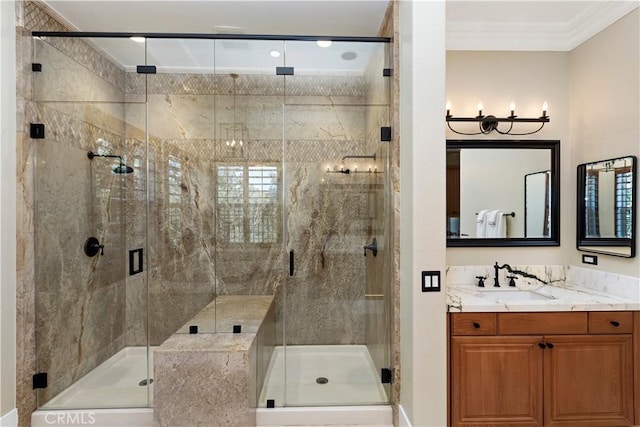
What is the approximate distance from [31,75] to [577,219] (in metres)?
4.31

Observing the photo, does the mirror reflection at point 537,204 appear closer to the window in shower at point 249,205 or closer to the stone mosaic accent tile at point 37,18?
the window in shower at point 249,205

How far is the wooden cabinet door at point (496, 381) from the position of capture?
79.8 inches

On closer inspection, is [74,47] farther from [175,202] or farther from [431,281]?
[431,281]

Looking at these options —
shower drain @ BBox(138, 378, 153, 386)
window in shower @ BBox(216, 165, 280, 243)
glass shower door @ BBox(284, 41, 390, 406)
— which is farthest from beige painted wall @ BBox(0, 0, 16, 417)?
glass shower door @ BBox(284, 41, 390, 406)

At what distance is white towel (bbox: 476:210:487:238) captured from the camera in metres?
2.67

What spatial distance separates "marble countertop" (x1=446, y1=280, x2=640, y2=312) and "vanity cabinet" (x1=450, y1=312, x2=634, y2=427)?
5cm

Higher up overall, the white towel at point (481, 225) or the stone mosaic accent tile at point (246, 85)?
the stone mosaic accent tile at point (246, 85)

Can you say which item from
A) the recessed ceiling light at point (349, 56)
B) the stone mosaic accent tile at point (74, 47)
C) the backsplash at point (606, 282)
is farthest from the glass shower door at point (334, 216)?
the backsplash at point (606, 282)

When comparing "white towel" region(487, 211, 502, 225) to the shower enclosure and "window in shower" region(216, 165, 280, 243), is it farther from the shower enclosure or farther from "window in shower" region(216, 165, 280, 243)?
"window in shower" region(216, 165, 280, 243)

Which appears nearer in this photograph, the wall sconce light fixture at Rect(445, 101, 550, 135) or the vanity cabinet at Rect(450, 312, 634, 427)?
the vanity cabinet at Rect(450, 312, 634, 427)

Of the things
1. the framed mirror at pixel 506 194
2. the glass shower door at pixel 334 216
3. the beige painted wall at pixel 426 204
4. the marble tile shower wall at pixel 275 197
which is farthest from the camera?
the marble tile shower wall at pixel 275 197

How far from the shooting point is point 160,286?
113 inches

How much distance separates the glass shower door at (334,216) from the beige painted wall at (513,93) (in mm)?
724

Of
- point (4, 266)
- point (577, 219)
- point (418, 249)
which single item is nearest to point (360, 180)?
point (418, 249)
